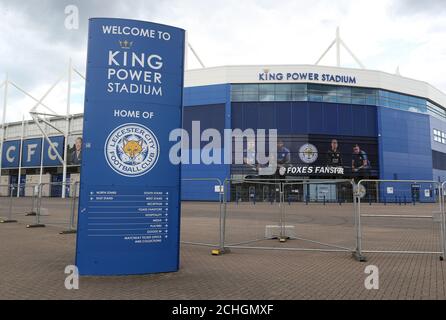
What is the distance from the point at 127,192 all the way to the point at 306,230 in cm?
979

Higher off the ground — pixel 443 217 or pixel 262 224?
pixel 443 217

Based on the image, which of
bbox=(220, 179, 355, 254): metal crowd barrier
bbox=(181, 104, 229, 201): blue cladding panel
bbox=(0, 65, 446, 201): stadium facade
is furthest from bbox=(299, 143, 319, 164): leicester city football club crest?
bbox=(220, 179, 355, 254): metal crowd barrier

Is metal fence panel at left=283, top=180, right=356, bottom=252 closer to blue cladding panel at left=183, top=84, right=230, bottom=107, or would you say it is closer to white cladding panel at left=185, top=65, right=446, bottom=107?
blue cladding panel at left=183, top=84, right=230, bottom=107

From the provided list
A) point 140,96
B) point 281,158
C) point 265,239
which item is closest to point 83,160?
point 140,96

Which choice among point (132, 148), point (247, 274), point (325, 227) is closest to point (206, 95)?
point (325, 227)

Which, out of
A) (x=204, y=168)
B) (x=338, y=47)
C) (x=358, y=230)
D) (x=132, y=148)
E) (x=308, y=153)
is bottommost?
(x=358, y=230)

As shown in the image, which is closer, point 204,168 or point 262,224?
point 262,224

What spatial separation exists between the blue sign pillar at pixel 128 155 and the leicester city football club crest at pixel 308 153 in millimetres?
43612

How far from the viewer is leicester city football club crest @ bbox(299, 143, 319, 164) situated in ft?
163

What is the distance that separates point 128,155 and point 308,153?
44662 mm

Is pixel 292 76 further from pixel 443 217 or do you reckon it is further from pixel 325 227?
pixel 443 217

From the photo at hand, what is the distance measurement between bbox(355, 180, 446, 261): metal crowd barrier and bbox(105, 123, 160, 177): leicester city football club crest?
5.28m

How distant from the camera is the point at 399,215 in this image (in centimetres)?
934

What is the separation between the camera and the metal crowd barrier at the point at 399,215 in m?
9.41
